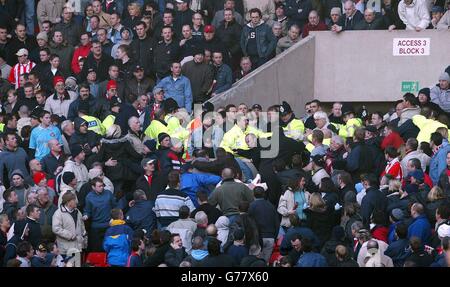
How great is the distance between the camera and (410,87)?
81.8 ft

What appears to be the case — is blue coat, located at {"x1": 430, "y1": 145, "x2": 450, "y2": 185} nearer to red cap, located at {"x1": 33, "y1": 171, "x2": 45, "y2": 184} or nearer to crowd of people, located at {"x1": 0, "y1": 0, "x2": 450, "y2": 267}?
crowd of people, located at {"x1": 0, "y1": 0, "x2": 450, "y2": 267}

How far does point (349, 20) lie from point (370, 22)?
0.42 m

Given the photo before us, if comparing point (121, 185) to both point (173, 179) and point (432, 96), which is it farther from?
point (432, 96)

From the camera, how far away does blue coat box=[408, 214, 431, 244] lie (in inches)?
685

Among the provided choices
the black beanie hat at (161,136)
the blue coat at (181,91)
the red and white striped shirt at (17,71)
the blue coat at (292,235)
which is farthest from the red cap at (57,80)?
the blue coat at (292,235)

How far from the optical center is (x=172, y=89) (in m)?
23.0

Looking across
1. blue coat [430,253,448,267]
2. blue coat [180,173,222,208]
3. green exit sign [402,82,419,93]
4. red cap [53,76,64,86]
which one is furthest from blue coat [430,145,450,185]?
red cap [53,76,64,86]

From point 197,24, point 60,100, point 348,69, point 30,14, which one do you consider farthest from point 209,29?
point 30,14

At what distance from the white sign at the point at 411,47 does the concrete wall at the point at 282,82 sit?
4.72 feet

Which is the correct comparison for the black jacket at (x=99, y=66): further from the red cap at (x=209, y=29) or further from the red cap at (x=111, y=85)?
the red cap at (x=209, y=29)

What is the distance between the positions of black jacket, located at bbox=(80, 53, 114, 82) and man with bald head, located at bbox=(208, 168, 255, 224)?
18.5 ft

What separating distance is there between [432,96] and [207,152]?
170 inches

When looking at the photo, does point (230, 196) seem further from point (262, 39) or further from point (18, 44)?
point (18, 44)
